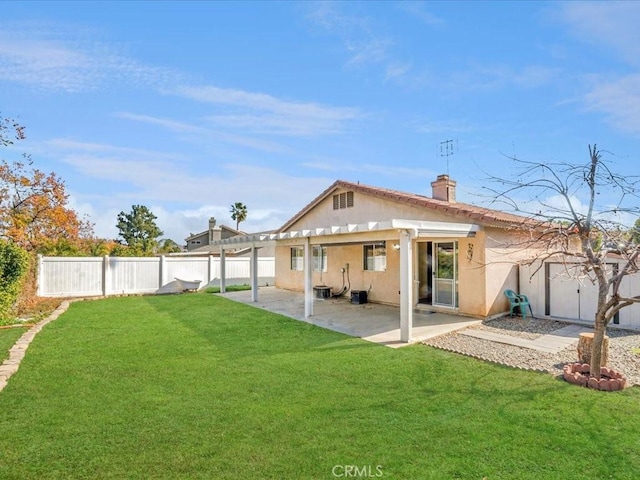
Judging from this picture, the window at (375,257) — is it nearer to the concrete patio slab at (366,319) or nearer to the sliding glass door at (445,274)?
the concrete patio slab at (366,319)

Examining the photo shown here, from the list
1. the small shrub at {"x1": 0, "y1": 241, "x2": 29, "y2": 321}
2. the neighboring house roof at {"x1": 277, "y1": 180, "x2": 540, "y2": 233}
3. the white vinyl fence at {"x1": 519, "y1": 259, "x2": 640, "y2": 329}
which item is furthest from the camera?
the small shrub at {"x1": 0, "y1": 241, "x2": 29, "y2": 321}

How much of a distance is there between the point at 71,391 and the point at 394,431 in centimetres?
493

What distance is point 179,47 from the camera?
38.8 ft

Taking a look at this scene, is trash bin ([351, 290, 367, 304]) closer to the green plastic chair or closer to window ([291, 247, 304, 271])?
window ([291, 247, 304, 271])

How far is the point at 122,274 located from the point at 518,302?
1779 centimetres

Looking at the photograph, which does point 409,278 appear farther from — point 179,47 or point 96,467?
point 179,47

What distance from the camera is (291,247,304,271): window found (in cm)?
1947

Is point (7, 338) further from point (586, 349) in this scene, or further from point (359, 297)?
point (586, 349)

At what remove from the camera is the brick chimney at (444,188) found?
15.8m

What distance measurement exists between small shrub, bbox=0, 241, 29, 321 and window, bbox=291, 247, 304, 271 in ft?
37.4

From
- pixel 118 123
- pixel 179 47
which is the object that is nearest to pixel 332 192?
pixel 179 47

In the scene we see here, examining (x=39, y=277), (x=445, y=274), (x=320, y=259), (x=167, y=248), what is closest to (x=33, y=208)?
(x=39, y=277)

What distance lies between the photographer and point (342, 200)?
55.4 ft

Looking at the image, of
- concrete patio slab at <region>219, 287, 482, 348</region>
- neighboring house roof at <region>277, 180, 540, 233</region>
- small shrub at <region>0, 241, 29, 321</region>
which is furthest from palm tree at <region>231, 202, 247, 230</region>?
small shrub at <region>0, 241, 29, 321</region>
